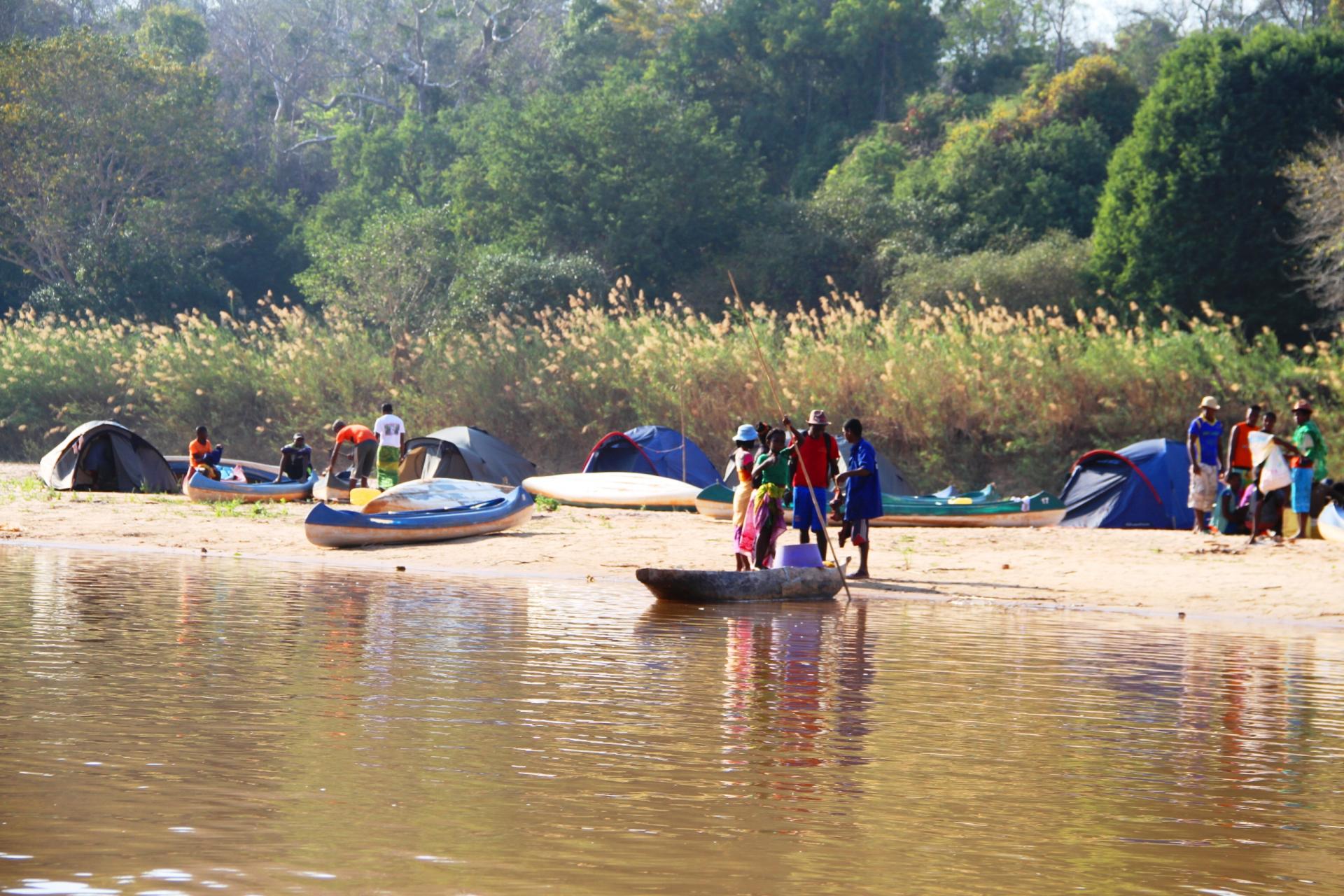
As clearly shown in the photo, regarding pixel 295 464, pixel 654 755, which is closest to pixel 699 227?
pixel 295 464

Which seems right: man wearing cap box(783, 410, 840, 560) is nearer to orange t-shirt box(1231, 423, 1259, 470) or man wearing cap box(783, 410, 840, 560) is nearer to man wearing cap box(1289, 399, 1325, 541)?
man wearing cap box(1289, 399, 1325, 541)

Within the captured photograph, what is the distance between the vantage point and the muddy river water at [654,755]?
614 centimetres

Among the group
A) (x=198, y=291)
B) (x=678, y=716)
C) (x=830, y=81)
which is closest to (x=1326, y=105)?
(x=830, y=81)

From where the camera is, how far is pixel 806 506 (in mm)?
15695

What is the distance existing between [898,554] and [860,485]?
3.17 meters

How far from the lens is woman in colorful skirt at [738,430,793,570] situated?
1548 cm

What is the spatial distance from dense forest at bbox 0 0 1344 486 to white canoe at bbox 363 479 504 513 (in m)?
5.76

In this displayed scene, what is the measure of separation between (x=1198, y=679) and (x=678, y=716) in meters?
3.89

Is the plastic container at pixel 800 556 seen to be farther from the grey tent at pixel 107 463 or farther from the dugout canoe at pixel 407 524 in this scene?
the grey tent at pixel 107 463

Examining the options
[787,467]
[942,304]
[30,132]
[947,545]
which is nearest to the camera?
[787,467]

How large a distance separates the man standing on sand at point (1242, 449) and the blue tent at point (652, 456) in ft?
28.9

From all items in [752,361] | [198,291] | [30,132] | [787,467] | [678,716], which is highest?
[30,132]

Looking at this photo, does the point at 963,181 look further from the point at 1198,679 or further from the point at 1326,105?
the point at 1198,679

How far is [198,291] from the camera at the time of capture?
157 ft
